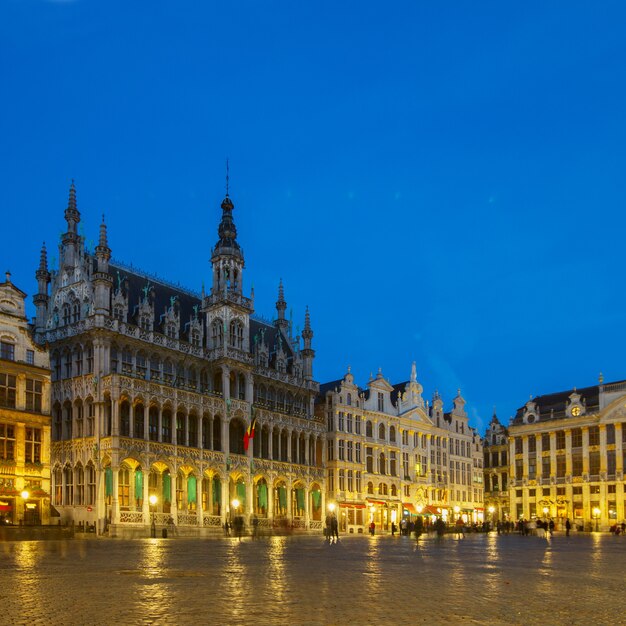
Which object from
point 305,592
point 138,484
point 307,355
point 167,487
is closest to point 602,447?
A: point 307,355

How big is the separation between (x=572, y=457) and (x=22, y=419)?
7568cm

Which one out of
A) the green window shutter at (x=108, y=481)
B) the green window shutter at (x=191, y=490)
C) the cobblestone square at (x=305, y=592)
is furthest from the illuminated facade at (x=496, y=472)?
the cobblestone square at (x=305, y=592)

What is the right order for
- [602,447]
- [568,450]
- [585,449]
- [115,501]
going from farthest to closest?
[568,450], [585,449], [602,447], [115,501]

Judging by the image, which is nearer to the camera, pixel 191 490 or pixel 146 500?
pixel 146 500

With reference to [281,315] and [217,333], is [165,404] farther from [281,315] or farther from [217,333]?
[281,315]

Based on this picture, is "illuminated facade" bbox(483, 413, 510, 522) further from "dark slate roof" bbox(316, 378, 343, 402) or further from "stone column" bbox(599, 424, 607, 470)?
"dark slate roof" bbox(316, 378, 343, 402)

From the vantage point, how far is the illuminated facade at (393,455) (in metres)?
92.8

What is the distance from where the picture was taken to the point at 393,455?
3984 inches

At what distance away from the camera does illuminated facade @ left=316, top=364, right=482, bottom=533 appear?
9275 cm

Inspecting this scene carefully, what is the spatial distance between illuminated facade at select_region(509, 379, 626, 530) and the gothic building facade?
40.1 metres

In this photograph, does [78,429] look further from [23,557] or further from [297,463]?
[23,557]

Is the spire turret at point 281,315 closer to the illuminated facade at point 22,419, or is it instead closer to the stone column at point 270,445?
the stone column at point 270,445

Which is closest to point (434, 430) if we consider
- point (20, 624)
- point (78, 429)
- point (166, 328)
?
point (166, 328)

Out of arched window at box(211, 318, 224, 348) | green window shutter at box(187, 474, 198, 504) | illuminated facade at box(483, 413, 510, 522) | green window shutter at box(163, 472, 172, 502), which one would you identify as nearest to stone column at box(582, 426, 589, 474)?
illuminated facade at box(483, 413, 510, 522)
